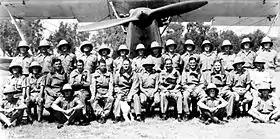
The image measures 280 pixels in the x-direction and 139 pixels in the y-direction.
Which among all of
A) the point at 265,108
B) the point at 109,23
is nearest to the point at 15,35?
the point at 109,23

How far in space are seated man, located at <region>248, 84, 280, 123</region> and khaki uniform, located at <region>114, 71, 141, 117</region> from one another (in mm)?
2248

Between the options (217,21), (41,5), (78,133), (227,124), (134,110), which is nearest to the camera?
(78,133)

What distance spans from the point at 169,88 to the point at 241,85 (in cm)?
154

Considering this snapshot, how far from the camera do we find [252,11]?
565 inches

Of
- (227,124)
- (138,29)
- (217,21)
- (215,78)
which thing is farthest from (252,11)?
(227,124)

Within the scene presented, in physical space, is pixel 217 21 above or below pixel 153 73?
above

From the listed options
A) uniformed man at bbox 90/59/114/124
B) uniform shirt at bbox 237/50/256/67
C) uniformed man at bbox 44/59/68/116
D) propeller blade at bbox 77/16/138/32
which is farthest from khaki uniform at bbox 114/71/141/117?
propeller blade at bbox 77/16/138/32

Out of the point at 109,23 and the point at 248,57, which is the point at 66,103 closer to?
the point at 109,23

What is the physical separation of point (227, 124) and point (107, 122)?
2318 millimetres

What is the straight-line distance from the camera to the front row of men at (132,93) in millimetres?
6098

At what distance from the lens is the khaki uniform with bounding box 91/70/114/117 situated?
6.41 metres

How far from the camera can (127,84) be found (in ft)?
21.8

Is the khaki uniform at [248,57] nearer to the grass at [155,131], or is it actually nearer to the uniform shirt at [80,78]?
the grass at [155,131]

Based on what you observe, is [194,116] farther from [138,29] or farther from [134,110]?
[138,29]
